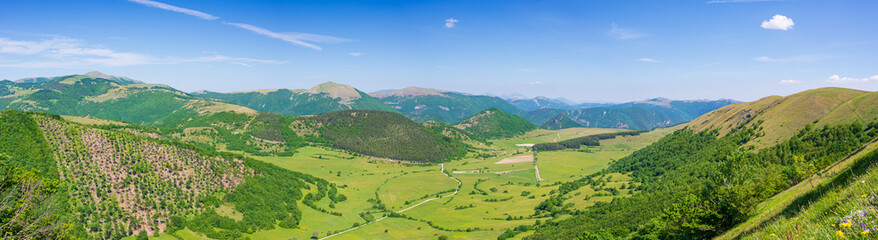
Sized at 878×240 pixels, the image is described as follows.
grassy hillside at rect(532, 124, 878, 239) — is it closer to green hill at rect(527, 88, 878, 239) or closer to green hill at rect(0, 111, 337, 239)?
green hill at rect(527, 88, 878, 239)

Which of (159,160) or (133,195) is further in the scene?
(159,160)

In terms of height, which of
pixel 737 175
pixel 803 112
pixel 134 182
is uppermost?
pixel 803 112

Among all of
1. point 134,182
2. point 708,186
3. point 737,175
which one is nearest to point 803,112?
point 708,186

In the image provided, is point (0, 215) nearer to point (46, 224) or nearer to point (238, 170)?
point (46, 224)

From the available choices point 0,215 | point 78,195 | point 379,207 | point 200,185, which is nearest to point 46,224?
point 0,215

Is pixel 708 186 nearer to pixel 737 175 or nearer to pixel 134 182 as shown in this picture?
pixel 737 175

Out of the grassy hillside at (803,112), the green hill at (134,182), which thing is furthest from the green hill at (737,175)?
the green hill at (134,182)

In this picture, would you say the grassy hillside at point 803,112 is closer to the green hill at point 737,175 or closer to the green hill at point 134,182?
the green hill at point 737,175

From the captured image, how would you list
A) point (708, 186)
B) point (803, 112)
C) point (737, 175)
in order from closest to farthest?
point (737, 175) < point (708, 186) < point (803, 112)
